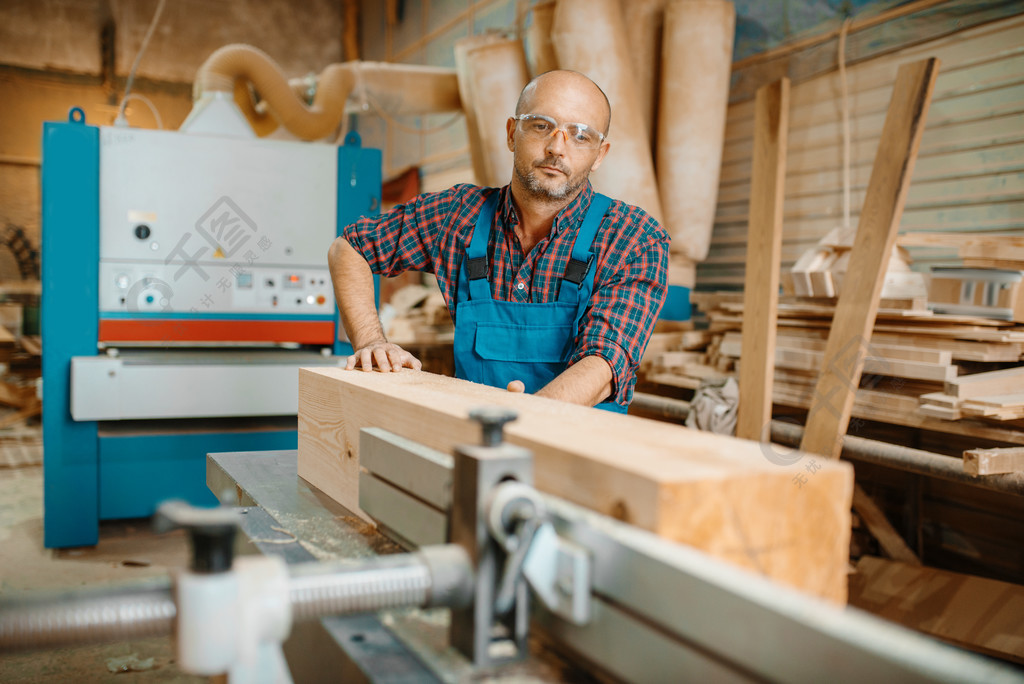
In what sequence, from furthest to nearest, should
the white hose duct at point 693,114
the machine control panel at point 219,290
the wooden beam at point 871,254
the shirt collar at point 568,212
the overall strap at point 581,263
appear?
the white hose duct at point 693,114, the machine control panel at point 219,290, the wooden beam at point 871,254, the shirt collar at point 568,212, the overall strap at point 581,263

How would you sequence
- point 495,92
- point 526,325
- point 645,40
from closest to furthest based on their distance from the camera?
point 526,325, point 645,40, point 495,92

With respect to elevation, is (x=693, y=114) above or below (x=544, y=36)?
below

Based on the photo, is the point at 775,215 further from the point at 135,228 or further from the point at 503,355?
the point at 135,228

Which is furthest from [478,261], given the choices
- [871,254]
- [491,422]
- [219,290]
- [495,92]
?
[495,92]

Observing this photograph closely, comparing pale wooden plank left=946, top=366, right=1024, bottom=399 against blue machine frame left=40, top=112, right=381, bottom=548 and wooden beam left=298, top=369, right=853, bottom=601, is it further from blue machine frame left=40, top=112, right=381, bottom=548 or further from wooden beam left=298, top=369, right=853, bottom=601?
blue machine frame left=40, top=112, right=381, bottom=548

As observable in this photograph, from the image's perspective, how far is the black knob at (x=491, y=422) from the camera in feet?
2.53

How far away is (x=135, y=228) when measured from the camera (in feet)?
9.91

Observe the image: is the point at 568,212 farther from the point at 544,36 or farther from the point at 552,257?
the point at 544,36

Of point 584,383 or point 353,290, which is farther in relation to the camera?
point 353,290

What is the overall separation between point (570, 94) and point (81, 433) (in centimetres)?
234

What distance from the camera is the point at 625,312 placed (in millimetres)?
1851

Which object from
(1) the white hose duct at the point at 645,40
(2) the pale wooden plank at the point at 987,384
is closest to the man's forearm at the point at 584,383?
(2) the pale wooden plank at the point at 987,384

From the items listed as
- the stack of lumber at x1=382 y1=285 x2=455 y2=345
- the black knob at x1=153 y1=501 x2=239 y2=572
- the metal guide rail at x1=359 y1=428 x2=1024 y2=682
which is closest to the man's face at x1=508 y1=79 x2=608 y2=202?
the metal guide rail at x1=359 y1=428 x2=1024 y2=682

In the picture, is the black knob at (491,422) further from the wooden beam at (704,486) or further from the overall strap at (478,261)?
the overall strap at (478,261)
